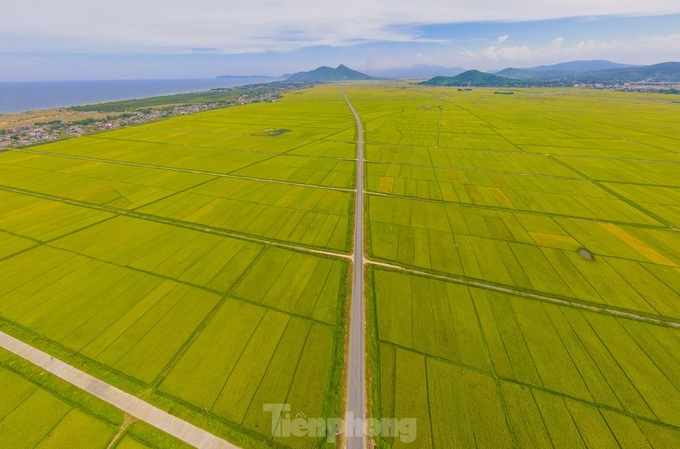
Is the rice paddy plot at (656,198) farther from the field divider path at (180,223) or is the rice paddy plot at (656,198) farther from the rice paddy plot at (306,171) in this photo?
the field divider path at (180,223)

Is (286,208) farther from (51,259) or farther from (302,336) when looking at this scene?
(51,259)

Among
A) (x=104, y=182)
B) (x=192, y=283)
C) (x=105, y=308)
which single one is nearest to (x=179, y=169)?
(x=104, y=182)

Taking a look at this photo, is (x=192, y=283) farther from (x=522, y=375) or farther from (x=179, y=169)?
(x=179, y=169)

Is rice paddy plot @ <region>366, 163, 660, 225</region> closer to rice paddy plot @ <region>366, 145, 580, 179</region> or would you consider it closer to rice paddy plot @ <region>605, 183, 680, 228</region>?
rice paddy plot @ <region>605, 183, 680, 228</region>

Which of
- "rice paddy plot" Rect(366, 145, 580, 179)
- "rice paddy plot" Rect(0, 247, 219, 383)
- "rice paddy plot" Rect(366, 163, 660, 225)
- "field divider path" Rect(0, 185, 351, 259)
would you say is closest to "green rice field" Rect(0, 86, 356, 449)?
"rice paddy plot" Rect(0, 247, 219, 383)

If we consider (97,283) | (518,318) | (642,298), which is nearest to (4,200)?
(97,283)
